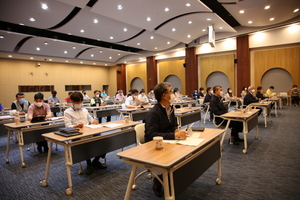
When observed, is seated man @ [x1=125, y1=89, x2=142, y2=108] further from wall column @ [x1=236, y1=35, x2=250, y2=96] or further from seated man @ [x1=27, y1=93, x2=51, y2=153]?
wall column @ [x1=236, y1=35, x2=250, y2=96]

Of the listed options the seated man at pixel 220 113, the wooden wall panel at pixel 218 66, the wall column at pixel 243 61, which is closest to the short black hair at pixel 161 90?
the seated man at pixel 220 113

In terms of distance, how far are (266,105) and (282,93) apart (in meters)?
6.81

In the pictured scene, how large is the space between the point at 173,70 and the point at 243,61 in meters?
5.77

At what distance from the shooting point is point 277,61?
11.6 meters

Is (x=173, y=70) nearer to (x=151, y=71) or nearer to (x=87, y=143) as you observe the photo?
(x=151, y=71)

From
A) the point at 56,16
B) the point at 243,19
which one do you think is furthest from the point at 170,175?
the point at 243,19

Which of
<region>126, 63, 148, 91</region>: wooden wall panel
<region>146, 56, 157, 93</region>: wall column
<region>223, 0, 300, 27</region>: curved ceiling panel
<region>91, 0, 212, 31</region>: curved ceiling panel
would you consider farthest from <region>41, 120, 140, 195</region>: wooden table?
<region>126, 63, 148, 91</region>: wooden wall panel

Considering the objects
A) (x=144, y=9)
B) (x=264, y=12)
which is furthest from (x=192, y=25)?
(x=144, y=9)

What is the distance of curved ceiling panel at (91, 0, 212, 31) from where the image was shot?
7457 millimetres

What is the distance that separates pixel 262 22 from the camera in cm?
1038

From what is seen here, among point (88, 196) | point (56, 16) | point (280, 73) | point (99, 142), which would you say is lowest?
point (88, 196)

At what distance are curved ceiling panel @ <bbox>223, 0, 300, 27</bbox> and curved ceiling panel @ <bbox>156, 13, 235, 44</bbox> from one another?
2.79 feet

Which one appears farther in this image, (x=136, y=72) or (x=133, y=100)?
(x=136, y=72)

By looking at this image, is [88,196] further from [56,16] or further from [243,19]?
[243,19]
